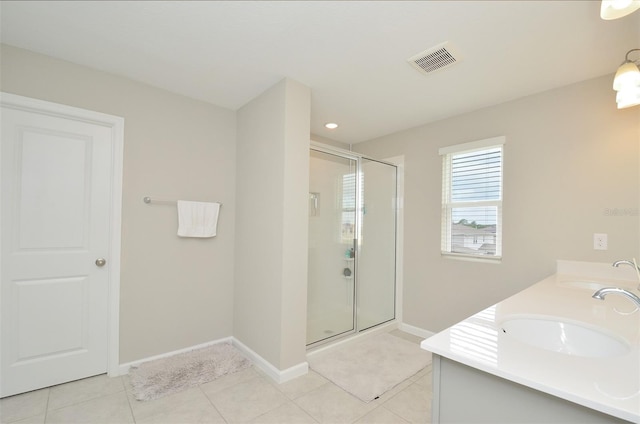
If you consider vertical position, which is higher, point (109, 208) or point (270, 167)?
point (270, 167)

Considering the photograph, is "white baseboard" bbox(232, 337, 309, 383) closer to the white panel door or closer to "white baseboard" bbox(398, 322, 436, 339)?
the white panel door

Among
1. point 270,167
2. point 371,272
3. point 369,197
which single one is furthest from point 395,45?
point 371,272

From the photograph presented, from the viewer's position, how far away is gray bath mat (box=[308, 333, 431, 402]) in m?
2.22

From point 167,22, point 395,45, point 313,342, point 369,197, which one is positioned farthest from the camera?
point 369,197

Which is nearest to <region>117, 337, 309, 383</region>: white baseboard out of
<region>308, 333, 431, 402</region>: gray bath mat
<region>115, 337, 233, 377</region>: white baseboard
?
<region>115, 337, 233, 377</region>: white baseboard

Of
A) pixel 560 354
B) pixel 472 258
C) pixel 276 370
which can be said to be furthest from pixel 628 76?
pixel 276 370

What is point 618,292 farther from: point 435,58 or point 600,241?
point 435,58

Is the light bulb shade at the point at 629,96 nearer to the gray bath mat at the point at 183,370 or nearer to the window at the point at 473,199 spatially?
the window at the point at 473,199

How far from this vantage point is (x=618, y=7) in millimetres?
1225

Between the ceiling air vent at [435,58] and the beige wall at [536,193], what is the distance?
3.31 feet

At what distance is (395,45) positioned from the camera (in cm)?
186

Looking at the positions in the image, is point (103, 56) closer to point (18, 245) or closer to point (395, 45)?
point (18, 245)

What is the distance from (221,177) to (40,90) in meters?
1.39

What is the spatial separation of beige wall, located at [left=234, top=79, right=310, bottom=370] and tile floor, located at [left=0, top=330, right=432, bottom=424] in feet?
0.90
